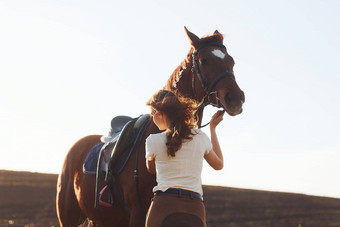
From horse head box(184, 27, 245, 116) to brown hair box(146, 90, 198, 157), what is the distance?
1447mm

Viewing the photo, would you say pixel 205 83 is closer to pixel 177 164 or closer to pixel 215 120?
pixel 215 120

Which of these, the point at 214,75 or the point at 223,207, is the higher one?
the point at 214,75

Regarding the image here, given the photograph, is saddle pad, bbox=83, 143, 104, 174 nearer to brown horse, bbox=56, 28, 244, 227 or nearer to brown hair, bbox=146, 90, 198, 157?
brown horse, bbox=56, 28, 244, 227

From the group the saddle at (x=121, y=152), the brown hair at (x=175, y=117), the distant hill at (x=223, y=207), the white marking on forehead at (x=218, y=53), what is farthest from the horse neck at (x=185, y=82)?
the distant hill at (x=223, y=207)

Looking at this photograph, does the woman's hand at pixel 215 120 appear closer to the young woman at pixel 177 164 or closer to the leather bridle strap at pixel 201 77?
the young woman at pixel 177 164

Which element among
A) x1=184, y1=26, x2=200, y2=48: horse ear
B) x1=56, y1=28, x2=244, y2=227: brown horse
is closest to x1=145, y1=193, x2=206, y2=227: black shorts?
x1=56, y1=28, x2=244, y2=227: brown horse

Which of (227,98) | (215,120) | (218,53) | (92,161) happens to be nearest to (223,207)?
(92,161)

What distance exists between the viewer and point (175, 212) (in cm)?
339

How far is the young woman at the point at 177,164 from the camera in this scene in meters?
3.41

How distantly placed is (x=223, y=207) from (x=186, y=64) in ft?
52.2

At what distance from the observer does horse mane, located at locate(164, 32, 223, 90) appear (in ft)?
18.4

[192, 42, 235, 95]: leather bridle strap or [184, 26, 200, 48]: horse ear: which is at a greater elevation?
[184, 26, 200, 48]: horse ear

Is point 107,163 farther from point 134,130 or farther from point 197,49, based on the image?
point 197,49

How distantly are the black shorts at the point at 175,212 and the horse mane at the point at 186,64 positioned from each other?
7.43 ft
